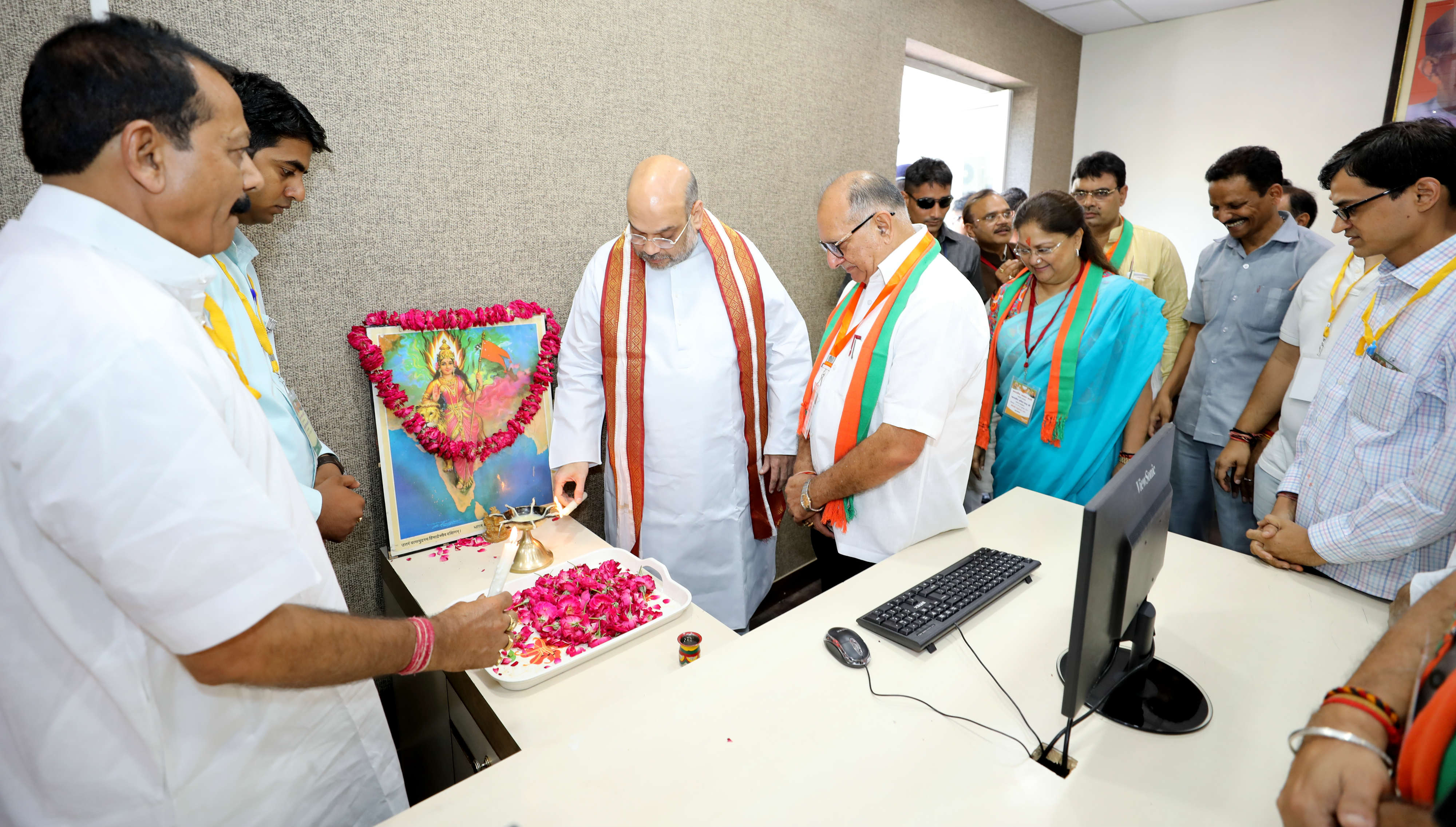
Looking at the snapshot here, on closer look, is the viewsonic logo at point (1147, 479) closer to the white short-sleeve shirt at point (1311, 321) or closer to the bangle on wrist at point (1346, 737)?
the bangle on wrist at point (1346, 737)

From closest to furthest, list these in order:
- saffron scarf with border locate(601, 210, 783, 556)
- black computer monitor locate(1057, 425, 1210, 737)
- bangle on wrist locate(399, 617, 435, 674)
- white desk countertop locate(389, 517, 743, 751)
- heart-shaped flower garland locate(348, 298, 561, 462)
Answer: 1. black computer monitor locate(1057, 425, 1210, 737)
2. bangle on wrist locate(399, 617, 435, 674)
3. white desk countertop locate(389, 517, 743, 751)
4. heart-shaped flower garland locate(348, 298, 561, 462)
5. saffron scarf with border locate(601, 210, 783, 556)

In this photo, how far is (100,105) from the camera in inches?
30.4

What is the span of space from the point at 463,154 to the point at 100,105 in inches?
49.2

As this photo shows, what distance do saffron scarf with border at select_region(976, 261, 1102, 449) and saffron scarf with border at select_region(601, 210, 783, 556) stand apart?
2.53ft

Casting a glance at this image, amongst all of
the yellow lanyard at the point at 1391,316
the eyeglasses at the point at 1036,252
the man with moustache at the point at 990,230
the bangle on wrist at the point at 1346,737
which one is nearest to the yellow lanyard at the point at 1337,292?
the yellow lanyard at the point at 1391,316

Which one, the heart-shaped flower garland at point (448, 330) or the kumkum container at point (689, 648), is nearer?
the kumkum container at point (689, 648)

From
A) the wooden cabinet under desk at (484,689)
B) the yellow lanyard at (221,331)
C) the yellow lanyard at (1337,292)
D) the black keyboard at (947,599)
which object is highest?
the yellow lanyard at (1337,292)

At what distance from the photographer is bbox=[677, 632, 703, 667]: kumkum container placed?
130cm

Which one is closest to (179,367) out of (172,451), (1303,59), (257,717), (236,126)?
(172,451)

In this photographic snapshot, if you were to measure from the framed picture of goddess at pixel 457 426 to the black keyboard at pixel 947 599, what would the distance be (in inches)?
49.7

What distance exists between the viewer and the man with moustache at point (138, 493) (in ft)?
2.32

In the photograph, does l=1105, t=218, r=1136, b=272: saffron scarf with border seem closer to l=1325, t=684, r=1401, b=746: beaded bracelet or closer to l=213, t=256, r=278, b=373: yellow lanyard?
l=1325, t=684, r=1401, b=746: beaded bracelet

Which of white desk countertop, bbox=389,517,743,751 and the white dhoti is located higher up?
the white dhoti

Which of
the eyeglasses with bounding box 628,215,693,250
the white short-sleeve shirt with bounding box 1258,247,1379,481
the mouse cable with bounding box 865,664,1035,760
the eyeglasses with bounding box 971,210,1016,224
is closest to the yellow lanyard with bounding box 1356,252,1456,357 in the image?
the white short-sleeve shirt with bounding box 1258,247,1379,481
